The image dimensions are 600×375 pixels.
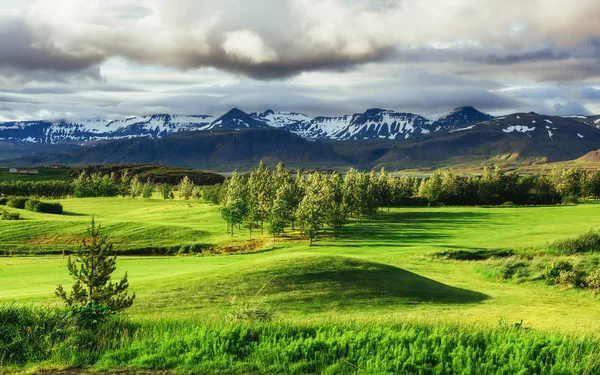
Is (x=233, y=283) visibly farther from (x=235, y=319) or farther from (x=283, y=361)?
(x=283, y=361)

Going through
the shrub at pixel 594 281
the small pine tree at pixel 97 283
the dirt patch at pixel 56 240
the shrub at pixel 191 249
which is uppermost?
the small pine tree at pixel 97 283

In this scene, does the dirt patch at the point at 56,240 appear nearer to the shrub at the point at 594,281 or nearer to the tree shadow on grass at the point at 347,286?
the tree shadow on grass at the point at 347,286

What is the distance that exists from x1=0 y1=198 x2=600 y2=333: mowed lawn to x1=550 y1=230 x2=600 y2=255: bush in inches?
168

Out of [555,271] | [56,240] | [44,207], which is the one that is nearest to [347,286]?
[555,271]

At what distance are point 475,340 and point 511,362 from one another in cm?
156

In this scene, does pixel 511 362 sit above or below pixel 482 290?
above

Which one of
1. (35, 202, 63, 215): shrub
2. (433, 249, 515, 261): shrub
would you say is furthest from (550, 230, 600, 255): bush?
(35, 202, 63, 215): shrub

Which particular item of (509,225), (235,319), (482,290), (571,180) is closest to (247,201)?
(509,225)

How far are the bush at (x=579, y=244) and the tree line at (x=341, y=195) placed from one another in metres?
42.2

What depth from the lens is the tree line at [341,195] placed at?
10250cm

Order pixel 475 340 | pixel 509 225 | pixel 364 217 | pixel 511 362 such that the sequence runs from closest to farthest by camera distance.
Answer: pixel 511 362 → pixel 475 340 → pixel 509 225 → pixel 364 217

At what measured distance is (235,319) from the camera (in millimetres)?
17938

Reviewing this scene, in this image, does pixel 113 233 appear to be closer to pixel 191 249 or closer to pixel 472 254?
pixel 191 249

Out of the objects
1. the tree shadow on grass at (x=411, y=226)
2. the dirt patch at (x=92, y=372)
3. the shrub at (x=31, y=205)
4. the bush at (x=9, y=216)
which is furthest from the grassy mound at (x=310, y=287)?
the shrub at (x=31, y=205)
